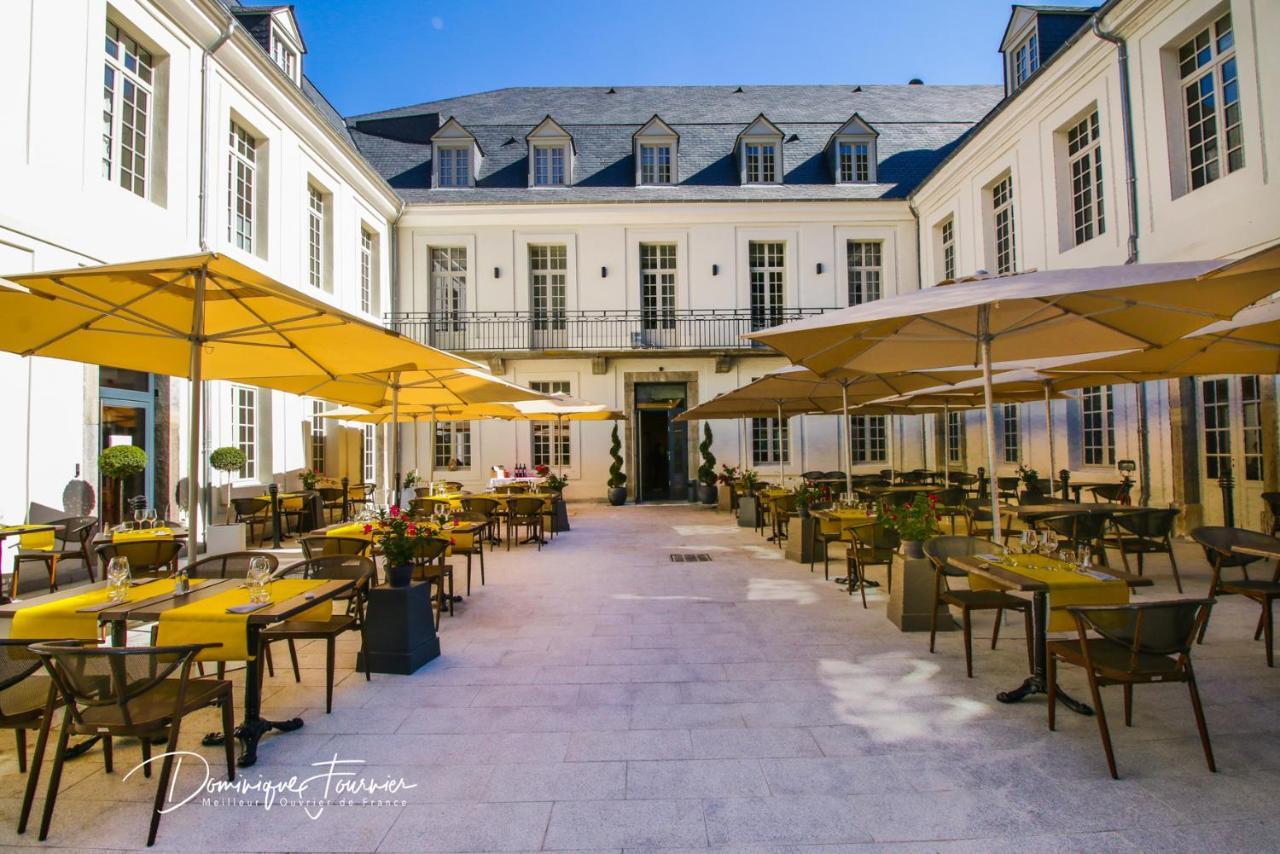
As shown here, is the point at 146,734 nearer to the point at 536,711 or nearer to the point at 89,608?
the point at 89,608

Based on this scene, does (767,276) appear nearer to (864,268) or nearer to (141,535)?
(864,268)

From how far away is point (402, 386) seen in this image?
6984 mm

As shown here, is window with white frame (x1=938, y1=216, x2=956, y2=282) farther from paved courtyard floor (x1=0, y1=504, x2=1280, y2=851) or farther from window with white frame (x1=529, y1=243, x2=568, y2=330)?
paved courtyard floor (x1=0, y1=504, x2=1280, y2=851)

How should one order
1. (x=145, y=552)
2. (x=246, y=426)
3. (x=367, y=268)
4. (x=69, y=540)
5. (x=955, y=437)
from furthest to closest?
(x=367, y=268) < (x=955, y=437) < (x=246, y=426) < (x=69, y=540) < (x=145, y=552)

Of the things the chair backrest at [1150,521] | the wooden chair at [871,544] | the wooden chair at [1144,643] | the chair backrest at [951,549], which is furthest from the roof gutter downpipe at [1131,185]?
the wooden chair at [1144,643]

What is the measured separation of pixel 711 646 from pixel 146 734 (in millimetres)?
3221

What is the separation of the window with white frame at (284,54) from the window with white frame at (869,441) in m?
14.4

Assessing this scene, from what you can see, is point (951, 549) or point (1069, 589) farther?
point (951, 549)

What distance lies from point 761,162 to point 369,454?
12.3 metres

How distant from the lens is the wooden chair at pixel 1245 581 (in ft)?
13.4

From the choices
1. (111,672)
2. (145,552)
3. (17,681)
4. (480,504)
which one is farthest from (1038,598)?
(480,504)

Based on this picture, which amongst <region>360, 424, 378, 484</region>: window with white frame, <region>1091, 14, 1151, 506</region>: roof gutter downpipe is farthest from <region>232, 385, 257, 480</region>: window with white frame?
<region>1091, 14, 1151, 506</region>: roof gutter downpipe

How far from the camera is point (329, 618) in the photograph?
3.99 meters

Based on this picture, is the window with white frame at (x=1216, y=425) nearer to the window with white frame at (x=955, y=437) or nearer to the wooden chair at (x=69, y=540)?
the window with white frame at (x=955, y=437)
